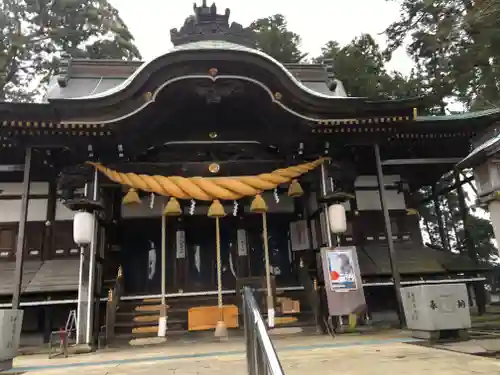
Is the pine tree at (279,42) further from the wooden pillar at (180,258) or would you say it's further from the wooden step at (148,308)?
the wooden step at (148,308)

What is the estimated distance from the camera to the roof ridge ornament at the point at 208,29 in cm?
1074

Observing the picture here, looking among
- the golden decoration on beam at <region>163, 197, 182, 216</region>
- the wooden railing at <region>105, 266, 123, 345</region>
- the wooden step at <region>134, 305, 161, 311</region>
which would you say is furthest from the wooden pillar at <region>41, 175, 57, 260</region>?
the golden decoration on beam at <region>163, 197, 182, 216</region>

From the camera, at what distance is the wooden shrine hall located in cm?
849

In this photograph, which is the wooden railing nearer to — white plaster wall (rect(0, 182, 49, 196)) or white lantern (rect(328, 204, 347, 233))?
white plaster wall (rect(0, 182, 49, 196))

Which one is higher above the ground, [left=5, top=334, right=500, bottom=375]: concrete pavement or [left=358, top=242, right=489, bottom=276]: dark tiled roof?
[left=358, top=242, right=489, bottom=276]: dark tiled roof

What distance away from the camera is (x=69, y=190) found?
9094 millimetres

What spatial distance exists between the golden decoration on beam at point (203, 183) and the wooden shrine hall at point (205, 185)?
0.10 ft

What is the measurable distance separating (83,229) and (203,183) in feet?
8.72

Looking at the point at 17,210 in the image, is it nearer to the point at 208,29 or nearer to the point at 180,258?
the point at 180,258

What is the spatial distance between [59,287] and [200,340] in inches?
140

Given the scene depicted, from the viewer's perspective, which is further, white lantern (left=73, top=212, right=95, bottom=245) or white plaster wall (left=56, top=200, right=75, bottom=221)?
white plaster wall (left=56, top=200, right=75, bottom=221)

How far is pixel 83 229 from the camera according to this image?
821 centimetres

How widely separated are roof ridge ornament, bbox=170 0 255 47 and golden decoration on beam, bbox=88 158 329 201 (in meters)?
4.10

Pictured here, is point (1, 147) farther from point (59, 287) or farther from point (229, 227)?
point (229, 227)
